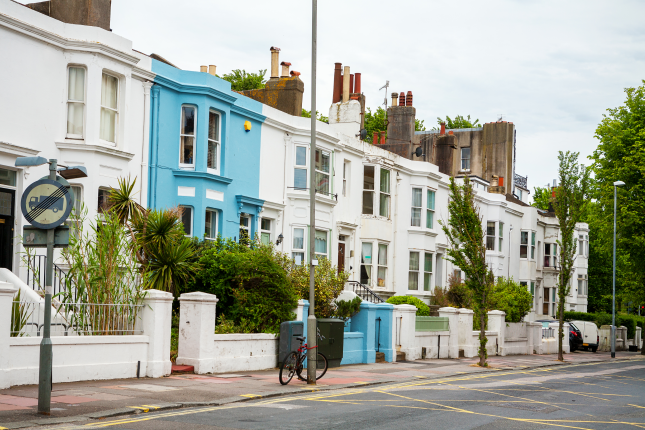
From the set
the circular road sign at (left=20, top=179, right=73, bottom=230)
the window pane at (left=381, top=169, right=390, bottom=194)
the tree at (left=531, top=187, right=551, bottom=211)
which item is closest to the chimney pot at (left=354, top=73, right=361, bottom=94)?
the window pane at (left=381, top=169, right=390, bottom=194)

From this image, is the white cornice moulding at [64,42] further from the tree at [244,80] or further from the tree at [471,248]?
the tree at [244,80]

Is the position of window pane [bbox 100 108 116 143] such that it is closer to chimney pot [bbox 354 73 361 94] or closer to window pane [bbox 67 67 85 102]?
window pane [bbox 67 67 85 102]

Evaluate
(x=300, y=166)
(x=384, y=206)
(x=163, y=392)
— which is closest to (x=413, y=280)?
(x=384, y=206)

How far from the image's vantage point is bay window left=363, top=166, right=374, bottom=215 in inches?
1227

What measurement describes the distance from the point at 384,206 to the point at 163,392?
20.3m

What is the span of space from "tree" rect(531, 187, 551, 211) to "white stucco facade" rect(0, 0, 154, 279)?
53406 mm

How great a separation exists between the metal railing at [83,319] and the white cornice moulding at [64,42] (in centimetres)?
680

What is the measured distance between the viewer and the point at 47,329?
1021cm

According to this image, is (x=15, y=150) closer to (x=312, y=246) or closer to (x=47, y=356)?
(x=312, y=246)

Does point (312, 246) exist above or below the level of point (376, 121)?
below

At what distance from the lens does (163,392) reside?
41.8 feet

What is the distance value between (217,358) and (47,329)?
6.57 m

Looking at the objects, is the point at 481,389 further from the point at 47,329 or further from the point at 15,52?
the point at 15,52

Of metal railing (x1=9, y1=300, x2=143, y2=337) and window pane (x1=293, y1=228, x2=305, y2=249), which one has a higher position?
window pane (x1=293, y1=228, x2=305, y2=249)
